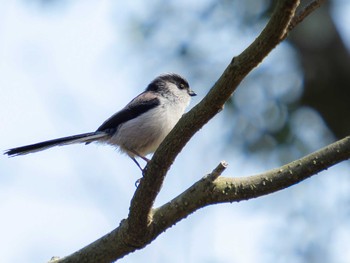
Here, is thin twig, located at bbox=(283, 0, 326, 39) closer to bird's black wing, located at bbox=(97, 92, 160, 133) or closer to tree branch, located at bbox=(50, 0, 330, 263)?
tree branch, located at bbox=(50, 0, 330, 263)

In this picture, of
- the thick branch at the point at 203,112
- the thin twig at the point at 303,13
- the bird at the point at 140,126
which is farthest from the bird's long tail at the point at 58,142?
the thin twig at the point at 303,13

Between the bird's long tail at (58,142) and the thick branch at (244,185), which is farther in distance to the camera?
the bird's long tail at (58,142)

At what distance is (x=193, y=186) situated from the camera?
169 inches

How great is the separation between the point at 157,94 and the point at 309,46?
10.7ft

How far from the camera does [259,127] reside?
8766 millimetres

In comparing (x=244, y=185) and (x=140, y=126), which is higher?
(x=140, y=126)

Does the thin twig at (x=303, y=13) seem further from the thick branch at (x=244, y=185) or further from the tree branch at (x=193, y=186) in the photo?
the thick branch at (x=244, y=185)

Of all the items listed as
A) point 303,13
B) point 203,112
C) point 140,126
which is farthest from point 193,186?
point 140,126

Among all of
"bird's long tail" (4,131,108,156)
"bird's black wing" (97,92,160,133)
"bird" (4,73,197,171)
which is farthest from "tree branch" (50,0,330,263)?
"bird's black wing" (97,92,160,133)

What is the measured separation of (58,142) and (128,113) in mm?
789

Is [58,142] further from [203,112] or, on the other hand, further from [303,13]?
[303,13]

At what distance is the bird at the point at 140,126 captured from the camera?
6.35 metres

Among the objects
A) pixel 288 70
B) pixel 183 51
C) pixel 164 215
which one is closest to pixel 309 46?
pixel 288 70

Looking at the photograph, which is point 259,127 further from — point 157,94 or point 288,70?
point 157,94
